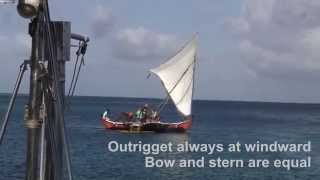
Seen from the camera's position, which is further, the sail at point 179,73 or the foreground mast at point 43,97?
the sail at point 179,73

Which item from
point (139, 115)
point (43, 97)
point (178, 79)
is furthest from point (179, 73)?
point (43, 97)

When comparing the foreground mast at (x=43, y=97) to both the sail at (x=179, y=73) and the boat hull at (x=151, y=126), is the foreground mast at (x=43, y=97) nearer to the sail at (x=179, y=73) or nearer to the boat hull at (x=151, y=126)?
the sail at (x=179, y=73)

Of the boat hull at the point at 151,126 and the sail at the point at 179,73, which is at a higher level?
the sail at the point at 179,73

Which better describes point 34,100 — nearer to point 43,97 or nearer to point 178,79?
point 43,97

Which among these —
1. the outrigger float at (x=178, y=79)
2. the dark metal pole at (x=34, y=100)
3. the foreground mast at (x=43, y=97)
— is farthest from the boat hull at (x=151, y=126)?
the dark metal pole at (x=34, y=100)

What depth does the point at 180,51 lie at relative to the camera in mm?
83625

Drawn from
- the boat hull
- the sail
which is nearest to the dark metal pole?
the sail

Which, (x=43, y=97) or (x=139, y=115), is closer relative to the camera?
(x=43, y=97)

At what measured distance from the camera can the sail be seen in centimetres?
8294

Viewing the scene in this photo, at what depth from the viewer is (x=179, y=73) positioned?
8275 cm

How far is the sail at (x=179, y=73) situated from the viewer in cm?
8294

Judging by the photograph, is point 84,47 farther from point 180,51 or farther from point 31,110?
point 180,51

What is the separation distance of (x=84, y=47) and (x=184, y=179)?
37033mm

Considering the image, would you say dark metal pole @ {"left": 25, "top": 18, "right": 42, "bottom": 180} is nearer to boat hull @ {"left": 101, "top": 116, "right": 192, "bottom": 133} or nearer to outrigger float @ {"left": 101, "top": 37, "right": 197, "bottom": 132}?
outrigger float @ {"left": 101, "top": 37, "right": 197, "bottom": 132}
